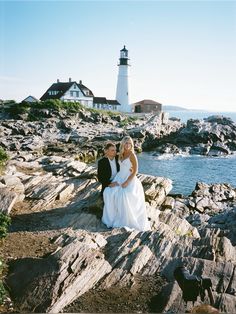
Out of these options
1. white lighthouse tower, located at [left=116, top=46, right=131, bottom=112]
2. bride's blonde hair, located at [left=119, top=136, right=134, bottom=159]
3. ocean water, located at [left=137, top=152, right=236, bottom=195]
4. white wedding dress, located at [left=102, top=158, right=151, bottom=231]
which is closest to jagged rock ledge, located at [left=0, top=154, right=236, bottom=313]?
white wedding dress, located at [left=102, top=158, right=151, bottom=231]

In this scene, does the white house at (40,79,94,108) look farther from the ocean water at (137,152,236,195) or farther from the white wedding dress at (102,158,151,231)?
the white wedding dress at (102,158,151,231)

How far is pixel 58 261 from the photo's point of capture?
930 centimetres

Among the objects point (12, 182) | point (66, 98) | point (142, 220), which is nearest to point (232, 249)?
point (142, 220)

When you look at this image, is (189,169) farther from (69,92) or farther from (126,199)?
(69,92)

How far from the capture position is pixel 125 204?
13.4 metres

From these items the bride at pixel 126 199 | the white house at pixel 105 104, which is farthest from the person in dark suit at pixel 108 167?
the white house at pixel 105 104

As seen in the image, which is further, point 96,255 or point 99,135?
point 99,135

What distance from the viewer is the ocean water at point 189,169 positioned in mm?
47750

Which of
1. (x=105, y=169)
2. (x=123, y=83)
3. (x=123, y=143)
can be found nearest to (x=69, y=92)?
(x=123, y=83)

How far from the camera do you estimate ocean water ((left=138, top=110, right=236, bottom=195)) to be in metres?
47.8

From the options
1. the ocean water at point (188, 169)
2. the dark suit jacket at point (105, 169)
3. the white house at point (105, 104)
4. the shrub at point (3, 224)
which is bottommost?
the ocean water at point (188, 169)

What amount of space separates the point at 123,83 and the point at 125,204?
101 metres

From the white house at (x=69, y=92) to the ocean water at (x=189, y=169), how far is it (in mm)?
41145

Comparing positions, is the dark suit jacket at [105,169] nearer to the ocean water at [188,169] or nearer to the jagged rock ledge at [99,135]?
the ocean water at [188,169]
